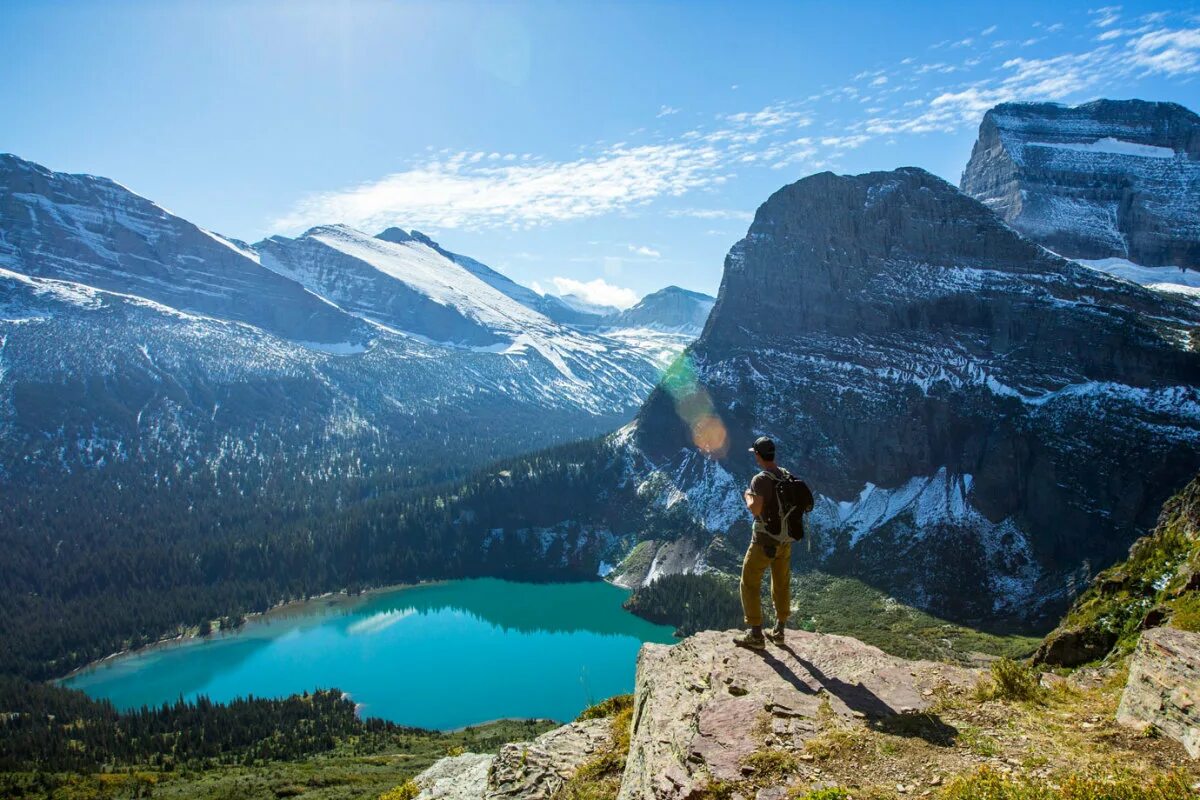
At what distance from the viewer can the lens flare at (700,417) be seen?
184 m

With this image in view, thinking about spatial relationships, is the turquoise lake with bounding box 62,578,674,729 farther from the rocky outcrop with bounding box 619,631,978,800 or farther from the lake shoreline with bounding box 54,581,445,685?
the rocky outcrop with bounding box 619,631,978,800

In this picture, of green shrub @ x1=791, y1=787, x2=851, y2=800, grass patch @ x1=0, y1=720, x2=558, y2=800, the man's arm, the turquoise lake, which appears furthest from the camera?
the turquoise lake

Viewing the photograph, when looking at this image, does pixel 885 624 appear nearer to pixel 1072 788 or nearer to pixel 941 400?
pixel 941 400

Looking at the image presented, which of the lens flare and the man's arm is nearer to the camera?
the man's arm

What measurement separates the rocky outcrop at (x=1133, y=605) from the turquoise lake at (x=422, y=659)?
8280cm

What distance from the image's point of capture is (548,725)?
9125 centimetres

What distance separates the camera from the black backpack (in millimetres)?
13859

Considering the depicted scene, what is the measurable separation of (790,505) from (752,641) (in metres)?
3.32

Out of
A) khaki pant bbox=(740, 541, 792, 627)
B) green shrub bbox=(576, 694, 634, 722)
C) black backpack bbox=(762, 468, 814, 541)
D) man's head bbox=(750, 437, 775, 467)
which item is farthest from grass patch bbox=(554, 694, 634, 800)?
man's head bbox=(750, 437, 775, 467)

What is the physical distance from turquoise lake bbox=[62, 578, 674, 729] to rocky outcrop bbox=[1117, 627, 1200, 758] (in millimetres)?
96763

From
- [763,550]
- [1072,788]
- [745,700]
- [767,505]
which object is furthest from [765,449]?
[1072,788]

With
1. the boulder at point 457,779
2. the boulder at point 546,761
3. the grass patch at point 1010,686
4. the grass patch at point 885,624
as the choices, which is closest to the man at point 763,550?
the grass patch at point 1010,686

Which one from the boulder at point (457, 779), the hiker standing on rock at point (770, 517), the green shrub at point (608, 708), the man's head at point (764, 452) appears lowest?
the boulder at point (457, 779)

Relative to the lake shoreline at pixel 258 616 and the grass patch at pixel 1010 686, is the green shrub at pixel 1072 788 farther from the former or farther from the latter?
the lake shoreline at pixel 258 616
